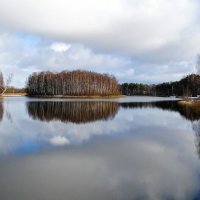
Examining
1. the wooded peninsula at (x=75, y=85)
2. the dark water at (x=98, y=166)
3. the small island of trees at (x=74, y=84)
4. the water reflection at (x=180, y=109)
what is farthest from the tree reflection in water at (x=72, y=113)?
the small island of trees at (x=74, y=84)

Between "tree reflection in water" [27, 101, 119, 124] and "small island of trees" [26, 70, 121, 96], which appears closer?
"tree reflection in water" [27, 101, 119, 124]

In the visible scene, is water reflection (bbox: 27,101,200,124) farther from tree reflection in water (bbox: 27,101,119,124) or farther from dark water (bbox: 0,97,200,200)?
dark water (bbox: 0,97,200,200)

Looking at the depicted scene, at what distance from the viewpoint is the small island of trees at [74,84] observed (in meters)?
124

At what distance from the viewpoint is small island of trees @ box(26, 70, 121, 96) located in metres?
124

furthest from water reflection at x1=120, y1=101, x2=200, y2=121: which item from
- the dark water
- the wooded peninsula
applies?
the wooded peninsula

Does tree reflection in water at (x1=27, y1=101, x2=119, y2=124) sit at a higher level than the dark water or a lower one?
higher

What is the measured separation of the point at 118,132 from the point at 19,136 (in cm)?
663

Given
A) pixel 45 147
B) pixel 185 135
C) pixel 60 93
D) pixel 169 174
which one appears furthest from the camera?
pixel 60 93

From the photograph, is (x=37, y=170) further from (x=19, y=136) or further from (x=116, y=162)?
(x=19, y=136)

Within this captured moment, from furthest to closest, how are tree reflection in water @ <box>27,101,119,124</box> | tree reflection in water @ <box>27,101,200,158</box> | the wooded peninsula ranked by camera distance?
the wooded peninsula → tree reflection in water @ <box>27,101,119,124</box> → tree reflection in water @ <box>27,101,200,158</box>

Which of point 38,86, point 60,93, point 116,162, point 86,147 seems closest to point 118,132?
point 86,147

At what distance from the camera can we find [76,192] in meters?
8.66

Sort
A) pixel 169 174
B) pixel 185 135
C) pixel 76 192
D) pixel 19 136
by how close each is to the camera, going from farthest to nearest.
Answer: pixel 185 135 → pixel 19 136 → pixel 169 174 → pixel 76 192

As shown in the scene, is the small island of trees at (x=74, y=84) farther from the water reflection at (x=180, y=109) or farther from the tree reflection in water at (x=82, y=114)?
the tree reflection in water at (x=82, y=114)
